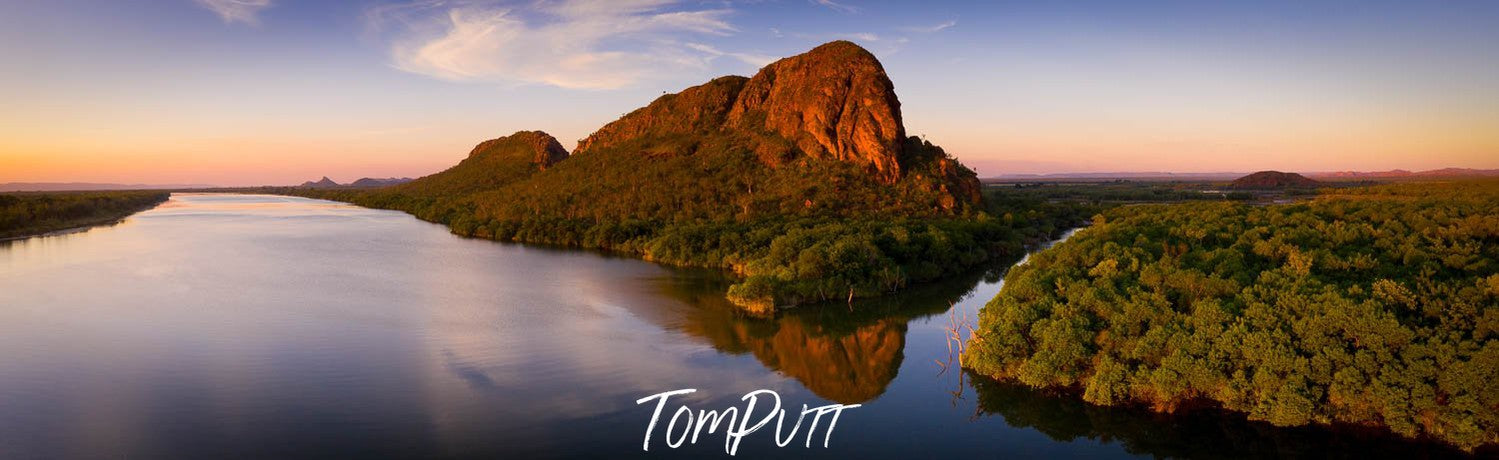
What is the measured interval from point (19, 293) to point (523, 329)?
39.7 m

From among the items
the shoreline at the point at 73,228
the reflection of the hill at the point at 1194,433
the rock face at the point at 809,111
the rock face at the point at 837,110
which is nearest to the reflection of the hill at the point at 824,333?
the reflection of the hill at the point at 1194,433

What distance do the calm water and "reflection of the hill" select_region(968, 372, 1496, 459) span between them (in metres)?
0.09

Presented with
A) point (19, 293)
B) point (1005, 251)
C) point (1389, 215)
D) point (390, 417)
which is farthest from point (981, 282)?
point (19, 293)

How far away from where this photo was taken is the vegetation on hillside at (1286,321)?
73.6ft

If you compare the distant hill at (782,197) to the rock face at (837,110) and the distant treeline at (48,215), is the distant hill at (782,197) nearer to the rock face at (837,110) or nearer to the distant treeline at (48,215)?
the rock face at (837,110)

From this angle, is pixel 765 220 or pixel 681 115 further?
pixel 681 115

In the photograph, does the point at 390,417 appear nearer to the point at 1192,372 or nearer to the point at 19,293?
the point at 1192,372

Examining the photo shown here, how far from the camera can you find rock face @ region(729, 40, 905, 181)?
98375 millimetres

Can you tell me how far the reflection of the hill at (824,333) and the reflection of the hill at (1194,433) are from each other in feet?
21.4

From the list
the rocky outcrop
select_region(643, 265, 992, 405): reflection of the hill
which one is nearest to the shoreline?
the rocky outcrop

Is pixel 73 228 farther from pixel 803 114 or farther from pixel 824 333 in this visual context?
pixel 824 333

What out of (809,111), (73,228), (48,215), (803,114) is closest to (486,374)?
(809,111)

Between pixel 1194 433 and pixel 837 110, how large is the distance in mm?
84633

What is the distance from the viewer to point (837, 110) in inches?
4173
